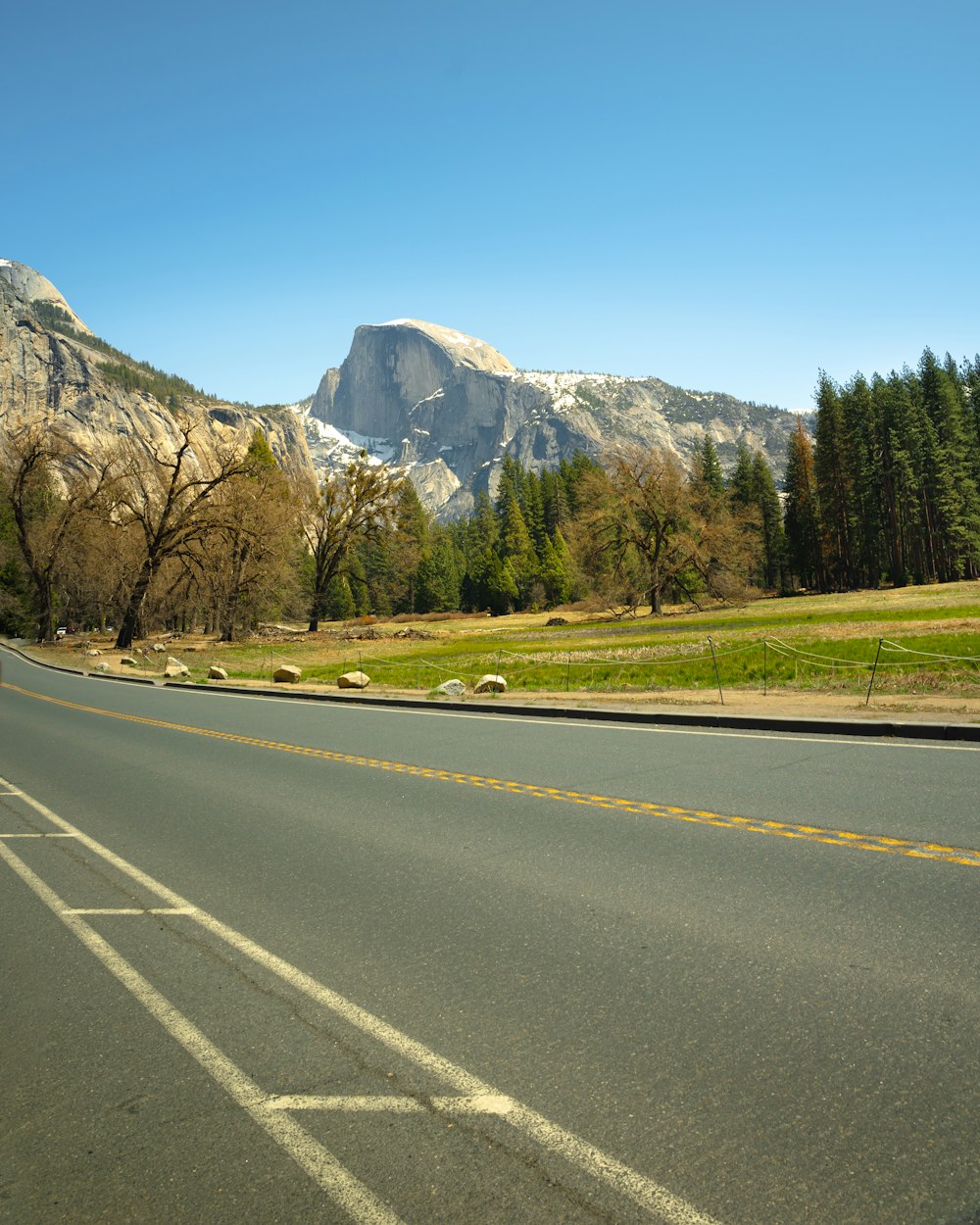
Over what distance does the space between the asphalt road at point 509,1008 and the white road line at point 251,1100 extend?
1 centimetres

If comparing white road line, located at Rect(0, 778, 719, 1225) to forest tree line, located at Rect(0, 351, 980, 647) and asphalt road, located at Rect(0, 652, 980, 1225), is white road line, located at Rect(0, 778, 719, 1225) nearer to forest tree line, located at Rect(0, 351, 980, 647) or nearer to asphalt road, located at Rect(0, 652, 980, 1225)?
asphalt road, located at Rect(0, 652, 980, 1225)

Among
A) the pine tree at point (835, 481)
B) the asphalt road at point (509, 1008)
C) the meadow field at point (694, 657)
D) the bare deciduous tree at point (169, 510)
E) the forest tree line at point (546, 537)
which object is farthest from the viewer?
the pine tree at point (835, 481)

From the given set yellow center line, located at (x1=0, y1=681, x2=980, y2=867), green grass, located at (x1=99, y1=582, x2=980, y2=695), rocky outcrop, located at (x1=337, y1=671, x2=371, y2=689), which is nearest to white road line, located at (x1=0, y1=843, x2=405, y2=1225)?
yellow center line, located at (x1=0, y1=681, x2=980, y2=867)

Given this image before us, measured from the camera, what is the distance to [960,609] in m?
37.3

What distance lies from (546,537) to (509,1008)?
358 feet

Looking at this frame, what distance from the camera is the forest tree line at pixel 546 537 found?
54844mm

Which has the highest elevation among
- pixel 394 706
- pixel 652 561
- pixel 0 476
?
pixel 0 476

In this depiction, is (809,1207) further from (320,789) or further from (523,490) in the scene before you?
(523,490)

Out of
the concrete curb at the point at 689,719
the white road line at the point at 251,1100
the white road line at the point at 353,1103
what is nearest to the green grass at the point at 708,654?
the concrete curb at the point at 689,719

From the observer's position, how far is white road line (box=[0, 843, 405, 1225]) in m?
2.78

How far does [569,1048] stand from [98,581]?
82.0 metres

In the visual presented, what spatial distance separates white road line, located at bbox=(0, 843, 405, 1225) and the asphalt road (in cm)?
1

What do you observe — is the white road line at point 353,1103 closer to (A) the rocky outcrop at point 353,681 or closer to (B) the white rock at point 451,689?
(B) the white rock at point 451,689

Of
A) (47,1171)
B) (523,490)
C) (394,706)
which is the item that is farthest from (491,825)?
(523,490)
